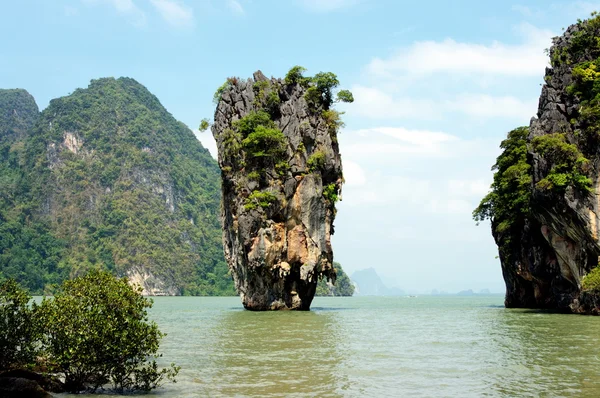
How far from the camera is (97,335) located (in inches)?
415

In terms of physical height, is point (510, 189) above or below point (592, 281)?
above

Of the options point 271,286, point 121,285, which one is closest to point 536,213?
point 271,286

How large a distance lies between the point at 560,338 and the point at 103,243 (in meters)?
105

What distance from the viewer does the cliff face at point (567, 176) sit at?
27.4 m

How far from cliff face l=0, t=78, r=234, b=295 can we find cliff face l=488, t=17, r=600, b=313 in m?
83.4

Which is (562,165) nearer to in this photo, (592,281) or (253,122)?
(592,281)

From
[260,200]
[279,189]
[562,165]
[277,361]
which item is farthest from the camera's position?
[279,189]

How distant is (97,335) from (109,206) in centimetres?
11513

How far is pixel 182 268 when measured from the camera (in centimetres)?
11525

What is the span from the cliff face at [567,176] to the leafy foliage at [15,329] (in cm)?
2360

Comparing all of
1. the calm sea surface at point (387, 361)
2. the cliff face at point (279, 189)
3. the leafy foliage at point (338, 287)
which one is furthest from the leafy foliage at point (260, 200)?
the leafy foliage at point (338, 287)

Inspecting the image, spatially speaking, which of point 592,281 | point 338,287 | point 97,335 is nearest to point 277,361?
point 97,335

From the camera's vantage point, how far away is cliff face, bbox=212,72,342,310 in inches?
1385

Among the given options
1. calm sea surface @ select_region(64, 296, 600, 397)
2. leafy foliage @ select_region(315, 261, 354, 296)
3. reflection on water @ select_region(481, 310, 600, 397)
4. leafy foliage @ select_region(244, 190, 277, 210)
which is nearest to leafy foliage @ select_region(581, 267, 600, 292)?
calm sea surface @ select_region(64, 296, 600, 397)
